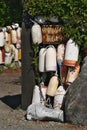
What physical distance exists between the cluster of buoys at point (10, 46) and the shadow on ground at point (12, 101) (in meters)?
4.65

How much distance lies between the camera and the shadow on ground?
10.3 meters

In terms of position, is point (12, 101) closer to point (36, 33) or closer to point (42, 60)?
point (42, 60)

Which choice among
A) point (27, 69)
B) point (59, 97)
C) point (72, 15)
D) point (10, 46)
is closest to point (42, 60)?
point (27, 69)

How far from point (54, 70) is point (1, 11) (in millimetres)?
8286

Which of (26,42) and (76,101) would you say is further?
(26,42)

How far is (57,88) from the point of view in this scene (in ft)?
29.7

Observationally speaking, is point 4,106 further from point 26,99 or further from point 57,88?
point 57,88

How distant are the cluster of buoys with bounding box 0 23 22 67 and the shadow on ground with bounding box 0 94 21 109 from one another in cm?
465

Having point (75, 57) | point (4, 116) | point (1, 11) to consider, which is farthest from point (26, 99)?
point (1, 11)

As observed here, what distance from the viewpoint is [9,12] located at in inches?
681

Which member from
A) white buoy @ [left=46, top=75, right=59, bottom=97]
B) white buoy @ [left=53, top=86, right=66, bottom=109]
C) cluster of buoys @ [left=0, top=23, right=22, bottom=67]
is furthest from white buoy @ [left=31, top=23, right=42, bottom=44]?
cluster of buoys @ [left=0, top=23, right=22, bottom=67]

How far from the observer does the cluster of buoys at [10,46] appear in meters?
16.1

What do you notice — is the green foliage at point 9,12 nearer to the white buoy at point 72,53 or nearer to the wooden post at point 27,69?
the wooden post at point 27,69

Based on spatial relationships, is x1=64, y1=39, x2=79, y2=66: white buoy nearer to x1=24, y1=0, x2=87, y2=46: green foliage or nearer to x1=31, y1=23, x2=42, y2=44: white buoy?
x1=24, y1=0, x2=87, y2=46: green foliage
